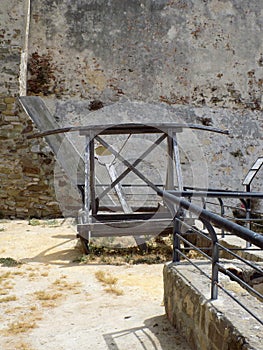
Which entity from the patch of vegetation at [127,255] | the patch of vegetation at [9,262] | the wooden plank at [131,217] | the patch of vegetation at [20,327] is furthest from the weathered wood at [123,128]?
the patch of vegetation at [20,327]

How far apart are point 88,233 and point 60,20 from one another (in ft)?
24.0

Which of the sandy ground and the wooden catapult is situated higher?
the wooden catapult

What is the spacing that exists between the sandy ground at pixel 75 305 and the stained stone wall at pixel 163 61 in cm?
605

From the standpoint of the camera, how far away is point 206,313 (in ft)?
8.16

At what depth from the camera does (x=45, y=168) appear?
8484 mm

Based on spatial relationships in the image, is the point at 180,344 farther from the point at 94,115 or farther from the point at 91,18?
the point at 91,18

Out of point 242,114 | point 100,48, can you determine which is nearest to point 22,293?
point 100,48

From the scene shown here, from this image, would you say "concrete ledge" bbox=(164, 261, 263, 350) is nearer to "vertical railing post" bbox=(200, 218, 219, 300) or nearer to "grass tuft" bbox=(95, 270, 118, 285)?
"vertical railing post" bbox=(200, 218, 219, 300)

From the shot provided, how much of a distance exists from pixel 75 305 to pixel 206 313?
1.63m

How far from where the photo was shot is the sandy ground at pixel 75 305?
2.91 metres

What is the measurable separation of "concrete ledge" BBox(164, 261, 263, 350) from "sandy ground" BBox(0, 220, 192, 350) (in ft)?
0.54

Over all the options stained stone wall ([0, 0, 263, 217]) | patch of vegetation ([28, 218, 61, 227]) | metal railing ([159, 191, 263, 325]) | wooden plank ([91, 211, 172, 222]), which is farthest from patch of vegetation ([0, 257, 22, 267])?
stained stone wall ([0, 0, 263, 217])

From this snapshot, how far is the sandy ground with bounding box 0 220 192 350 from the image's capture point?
114 inches

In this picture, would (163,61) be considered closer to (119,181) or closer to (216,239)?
(119,181)
